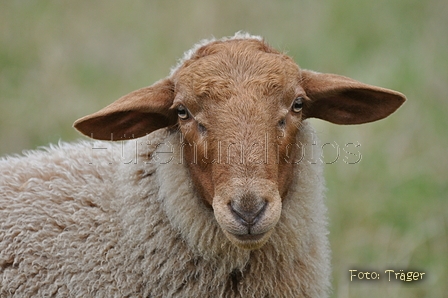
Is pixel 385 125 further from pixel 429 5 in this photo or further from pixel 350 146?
pixel 429 5

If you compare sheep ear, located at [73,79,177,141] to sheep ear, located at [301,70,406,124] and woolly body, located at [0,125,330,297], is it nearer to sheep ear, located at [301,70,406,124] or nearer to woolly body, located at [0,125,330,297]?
woolly body, located at [0,125,330,297]

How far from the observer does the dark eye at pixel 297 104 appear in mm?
4125

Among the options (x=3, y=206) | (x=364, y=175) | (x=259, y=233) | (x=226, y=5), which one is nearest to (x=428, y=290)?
(x=364, y=175)

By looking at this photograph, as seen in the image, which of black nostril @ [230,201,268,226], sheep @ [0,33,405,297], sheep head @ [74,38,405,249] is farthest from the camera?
sheep @ [0,33,405,297]

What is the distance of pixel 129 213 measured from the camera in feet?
14.3

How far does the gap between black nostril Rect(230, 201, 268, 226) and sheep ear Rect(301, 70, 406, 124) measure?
1051 millimetres

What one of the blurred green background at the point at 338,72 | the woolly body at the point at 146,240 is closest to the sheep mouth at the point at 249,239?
the woolly body at the point at 146,240

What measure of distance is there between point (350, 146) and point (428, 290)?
247cm

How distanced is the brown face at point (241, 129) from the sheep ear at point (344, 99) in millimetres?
148

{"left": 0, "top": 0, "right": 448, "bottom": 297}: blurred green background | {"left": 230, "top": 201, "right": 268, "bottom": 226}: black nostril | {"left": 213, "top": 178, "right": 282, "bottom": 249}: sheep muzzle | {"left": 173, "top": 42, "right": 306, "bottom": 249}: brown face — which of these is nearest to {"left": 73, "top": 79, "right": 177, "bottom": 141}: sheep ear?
{"left": 173, "top": 42, "right": 306, "bottom": 249}: brown face

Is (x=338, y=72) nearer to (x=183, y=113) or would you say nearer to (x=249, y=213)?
(x=183, y=113)

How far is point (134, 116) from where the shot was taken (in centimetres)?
430

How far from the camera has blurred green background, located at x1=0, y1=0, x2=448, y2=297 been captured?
6918 mm

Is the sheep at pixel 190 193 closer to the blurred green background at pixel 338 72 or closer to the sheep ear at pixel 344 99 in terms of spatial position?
the sheep ear at pixel 344 99
